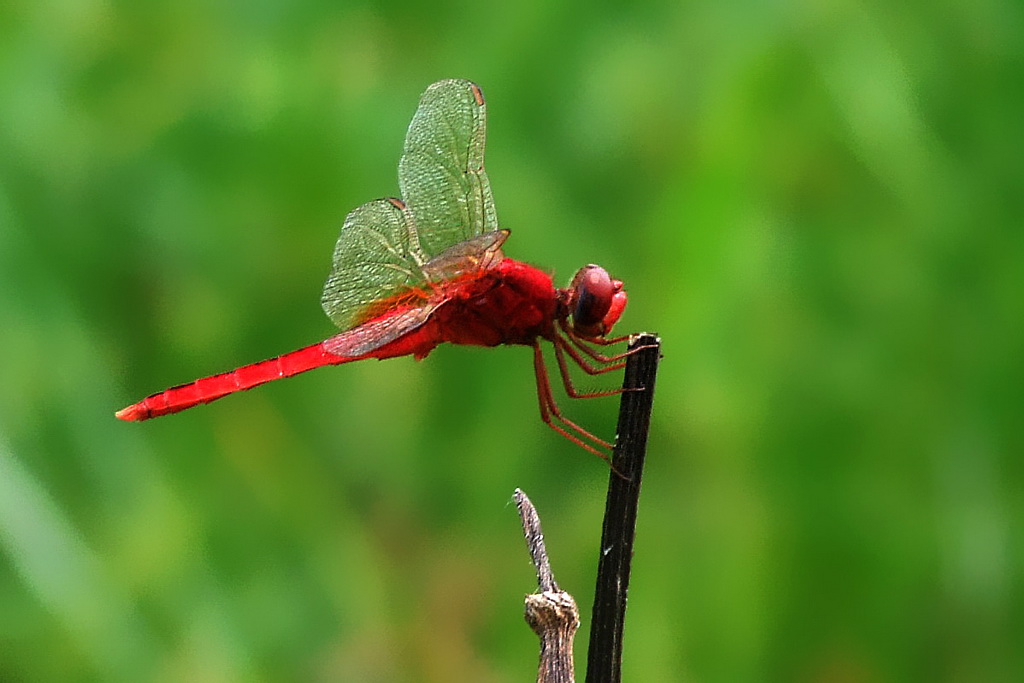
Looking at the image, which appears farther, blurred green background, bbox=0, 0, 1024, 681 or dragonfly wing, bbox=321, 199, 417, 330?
blurred green background, bbox=0, 0, 1024, 681

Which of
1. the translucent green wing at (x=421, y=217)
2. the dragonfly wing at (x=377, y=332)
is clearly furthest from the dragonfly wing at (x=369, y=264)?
the dragonfly wing at (x=377, y=332)

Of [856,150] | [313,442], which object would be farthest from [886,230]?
[313,442]

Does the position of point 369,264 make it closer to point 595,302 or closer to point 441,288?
point 441,288

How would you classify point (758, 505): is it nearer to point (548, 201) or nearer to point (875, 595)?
point (875, 595)

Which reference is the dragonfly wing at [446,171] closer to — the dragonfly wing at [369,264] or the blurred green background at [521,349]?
the dragonfly wing at [369,264]

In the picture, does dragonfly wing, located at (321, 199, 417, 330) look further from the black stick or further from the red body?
the black stick

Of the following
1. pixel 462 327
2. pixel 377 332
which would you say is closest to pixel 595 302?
pixel 462 327

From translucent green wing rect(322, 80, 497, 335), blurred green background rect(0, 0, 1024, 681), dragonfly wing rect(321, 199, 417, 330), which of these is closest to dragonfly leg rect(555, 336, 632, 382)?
translucent green wing rect(322, 80, 497, 335)
